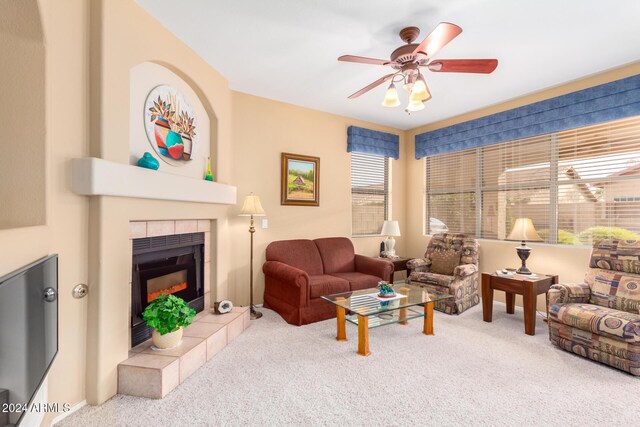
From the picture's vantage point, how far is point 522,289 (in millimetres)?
3242

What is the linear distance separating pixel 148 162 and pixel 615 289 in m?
4.22

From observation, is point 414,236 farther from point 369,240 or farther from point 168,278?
point 168,278

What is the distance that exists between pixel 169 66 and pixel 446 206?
13.9ft

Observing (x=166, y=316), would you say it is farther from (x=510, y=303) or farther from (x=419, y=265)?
(x=510, y=303)

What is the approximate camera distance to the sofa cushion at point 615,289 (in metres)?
2.72

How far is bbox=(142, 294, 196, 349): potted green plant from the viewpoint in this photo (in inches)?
88.7

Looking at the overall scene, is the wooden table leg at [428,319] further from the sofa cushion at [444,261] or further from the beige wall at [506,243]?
the beige wall at [506,243]

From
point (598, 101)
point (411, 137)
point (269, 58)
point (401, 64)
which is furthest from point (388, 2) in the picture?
point (411, 137)

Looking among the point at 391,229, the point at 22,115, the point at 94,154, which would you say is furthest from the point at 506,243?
the point at 22,115

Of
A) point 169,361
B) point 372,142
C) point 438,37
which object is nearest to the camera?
point 438,37

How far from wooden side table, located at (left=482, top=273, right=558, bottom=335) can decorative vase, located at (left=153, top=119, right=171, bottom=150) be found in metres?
3.65

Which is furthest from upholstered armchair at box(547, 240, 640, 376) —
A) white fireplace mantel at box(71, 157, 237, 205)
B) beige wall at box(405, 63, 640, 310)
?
white fireplace mantel at box(71, 157, 237, 205)

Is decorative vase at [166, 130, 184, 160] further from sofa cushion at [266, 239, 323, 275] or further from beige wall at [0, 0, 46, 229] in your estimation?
sofa cushion at [266, 239, 323, 275]

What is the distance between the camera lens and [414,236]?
533 cm
